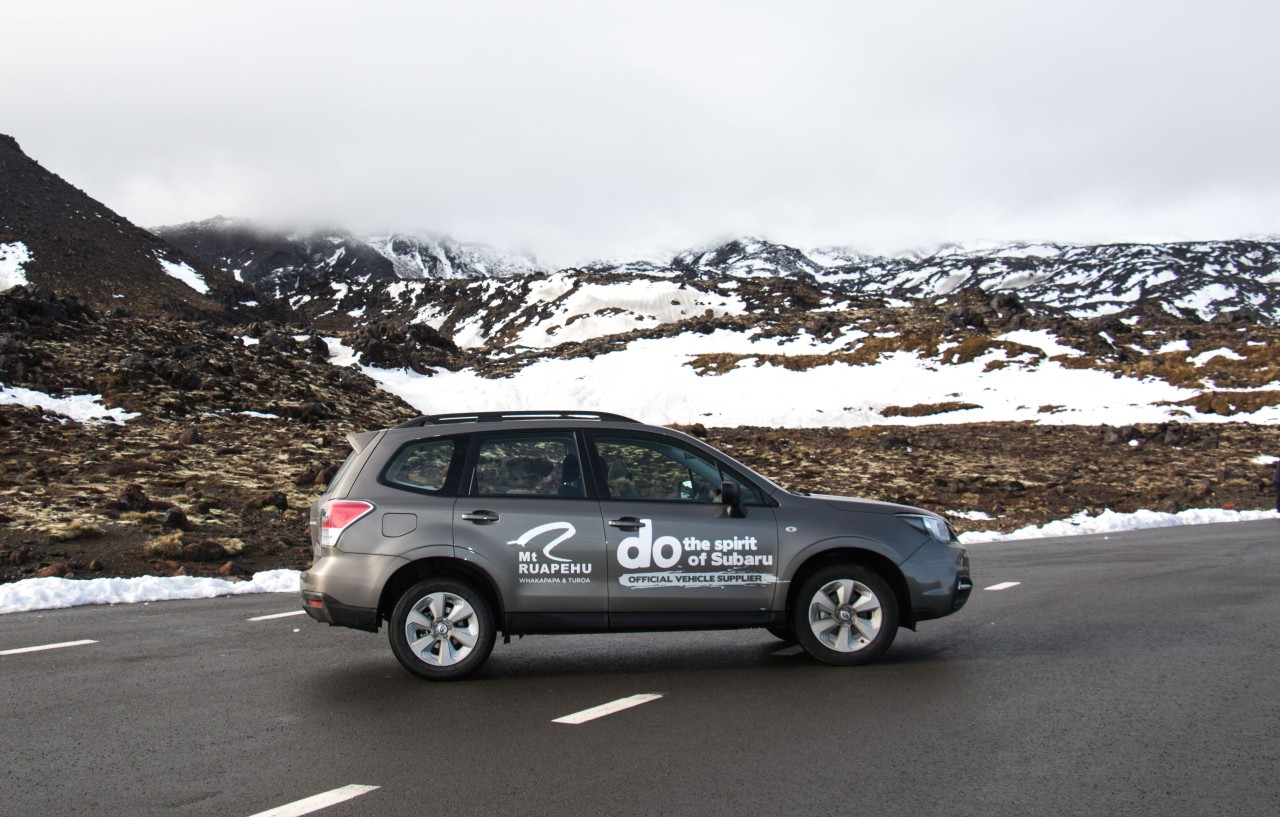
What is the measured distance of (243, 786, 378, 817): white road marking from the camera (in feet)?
14.9

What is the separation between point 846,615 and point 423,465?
10.6ft

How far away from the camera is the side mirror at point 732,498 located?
281 inches

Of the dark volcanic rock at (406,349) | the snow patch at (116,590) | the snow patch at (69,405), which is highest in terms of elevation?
the dark volcanic rock at (406,349)

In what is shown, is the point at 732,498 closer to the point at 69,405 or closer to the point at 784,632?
the point at 784,632

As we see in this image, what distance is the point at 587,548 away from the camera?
23.4 ft

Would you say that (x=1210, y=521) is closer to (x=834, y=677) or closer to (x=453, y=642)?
(x=834, y=677)

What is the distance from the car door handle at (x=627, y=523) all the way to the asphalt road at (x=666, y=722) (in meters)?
1.05

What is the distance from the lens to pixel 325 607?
716 cm

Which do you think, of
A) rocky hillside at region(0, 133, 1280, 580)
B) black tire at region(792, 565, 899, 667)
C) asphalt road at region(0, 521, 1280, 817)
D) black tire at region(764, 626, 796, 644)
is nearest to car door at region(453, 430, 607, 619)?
asphalt road at region(0, 521, 1280, 817)

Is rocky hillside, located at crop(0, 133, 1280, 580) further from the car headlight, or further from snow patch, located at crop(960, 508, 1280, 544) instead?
the car headlight

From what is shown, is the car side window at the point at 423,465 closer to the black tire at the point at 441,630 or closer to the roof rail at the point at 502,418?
the roof rail at the point at 502,418

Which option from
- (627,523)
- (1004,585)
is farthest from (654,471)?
(1004,585)

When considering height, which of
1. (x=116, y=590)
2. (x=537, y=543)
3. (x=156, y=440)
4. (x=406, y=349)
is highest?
(x=406, y=349)

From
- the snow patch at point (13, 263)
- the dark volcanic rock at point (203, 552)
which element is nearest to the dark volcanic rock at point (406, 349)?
the snow patch at point (13, 263)
